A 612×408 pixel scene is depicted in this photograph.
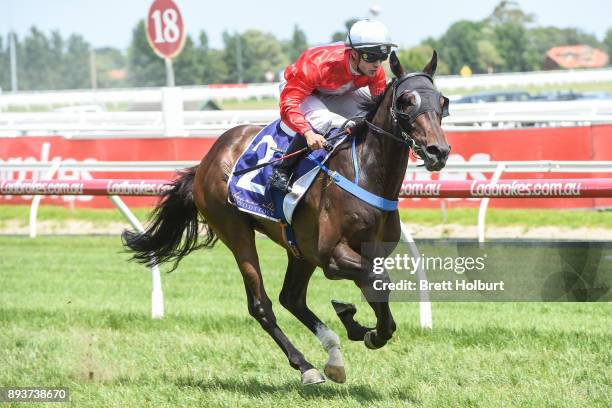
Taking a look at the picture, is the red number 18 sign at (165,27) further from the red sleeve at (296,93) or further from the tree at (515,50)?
the tree at (515,50)

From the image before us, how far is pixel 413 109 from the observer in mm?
4840

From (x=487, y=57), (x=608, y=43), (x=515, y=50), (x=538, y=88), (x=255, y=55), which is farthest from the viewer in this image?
(x=255, y=55)

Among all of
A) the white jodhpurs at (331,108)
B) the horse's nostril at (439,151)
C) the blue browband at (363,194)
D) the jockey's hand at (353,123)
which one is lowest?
the blue browband at (363,194)

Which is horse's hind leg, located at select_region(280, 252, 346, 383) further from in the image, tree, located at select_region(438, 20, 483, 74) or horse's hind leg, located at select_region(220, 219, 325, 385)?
tree, located at select_region(438, 20, 483, 74)

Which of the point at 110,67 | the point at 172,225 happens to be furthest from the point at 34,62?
the point at 172,225

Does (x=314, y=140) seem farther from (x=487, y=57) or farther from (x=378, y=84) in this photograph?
(x=487, y=57)

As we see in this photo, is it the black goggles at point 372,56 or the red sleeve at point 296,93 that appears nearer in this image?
the black goggles at point 372,56

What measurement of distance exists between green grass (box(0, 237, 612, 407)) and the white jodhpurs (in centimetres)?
139

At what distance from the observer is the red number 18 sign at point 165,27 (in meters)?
13.4

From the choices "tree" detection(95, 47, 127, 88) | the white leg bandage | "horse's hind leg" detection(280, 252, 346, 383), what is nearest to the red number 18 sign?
"horse's hind leg" detection(280, 252, 346, 383)

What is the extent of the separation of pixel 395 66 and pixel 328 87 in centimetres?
60

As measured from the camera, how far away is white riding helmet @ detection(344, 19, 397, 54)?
5148mm

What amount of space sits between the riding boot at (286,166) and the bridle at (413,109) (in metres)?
0.59

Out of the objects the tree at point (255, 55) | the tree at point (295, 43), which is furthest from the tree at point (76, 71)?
the tree at point (295, 43)
